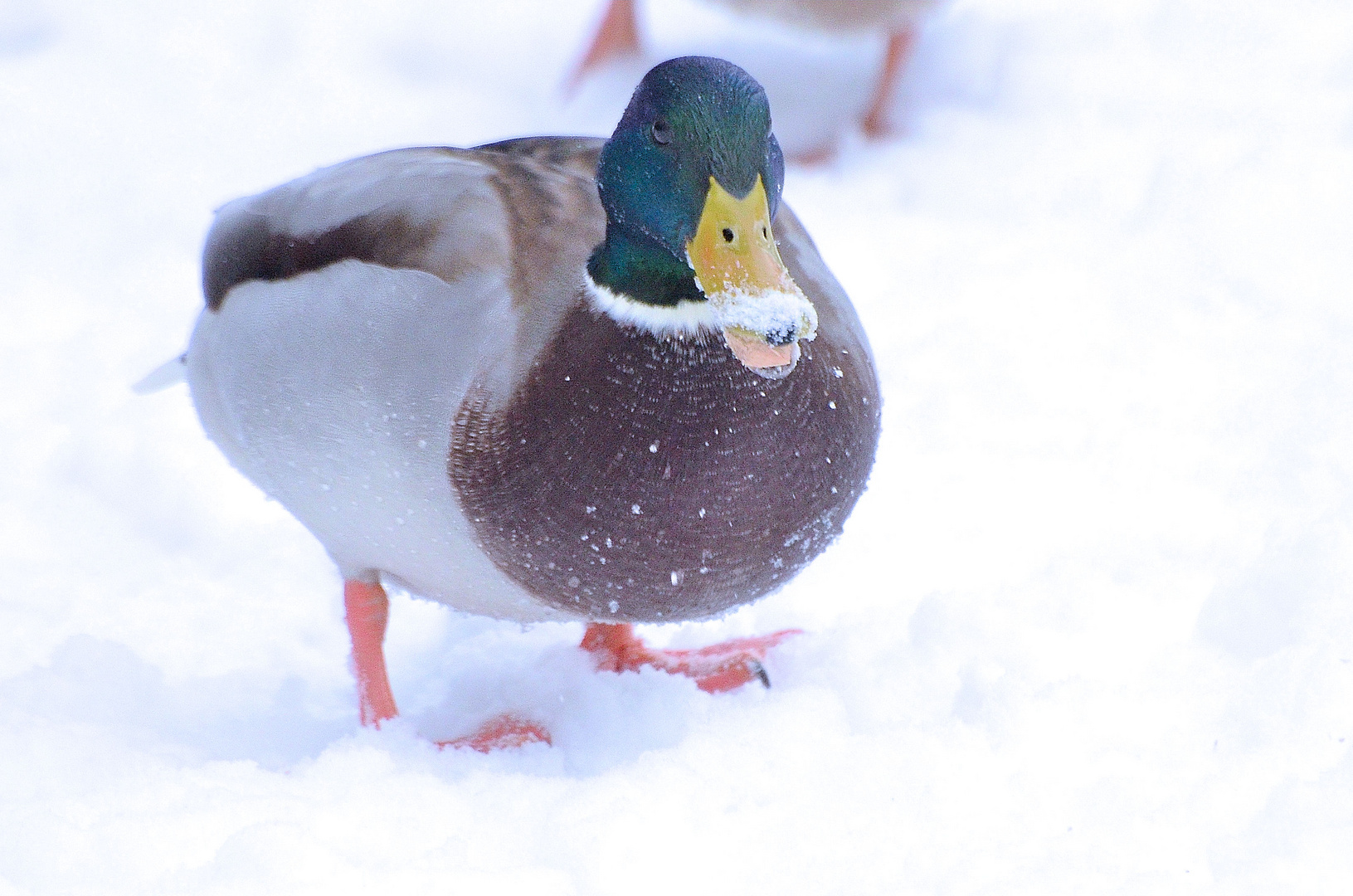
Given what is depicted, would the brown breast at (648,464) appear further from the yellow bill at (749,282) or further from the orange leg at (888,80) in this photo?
the orange leg at (888,80)

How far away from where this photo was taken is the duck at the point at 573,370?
179 centimetres

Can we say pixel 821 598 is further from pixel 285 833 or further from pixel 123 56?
pixel 123 56

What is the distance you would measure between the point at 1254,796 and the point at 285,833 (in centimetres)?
120

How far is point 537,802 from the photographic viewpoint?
6.56ft

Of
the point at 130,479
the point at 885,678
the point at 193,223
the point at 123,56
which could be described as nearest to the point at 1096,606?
the point at 885,678

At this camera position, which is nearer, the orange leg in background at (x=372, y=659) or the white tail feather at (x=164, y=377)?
the orange leg in background at (x=372, y=659)

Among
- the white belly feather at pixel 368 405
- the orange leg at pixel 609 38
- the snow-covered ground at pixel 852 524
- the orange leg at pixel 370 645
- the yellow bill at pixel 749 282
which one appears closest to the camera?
the yellow bill at pixel 749 282

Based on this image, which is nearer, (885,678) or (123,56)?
(885,678)

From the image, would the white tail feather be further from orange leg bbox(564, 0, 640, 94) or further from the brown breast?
orange leg bbox(564, 0, 640, 94)

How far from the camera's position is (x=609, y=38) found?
188 inches

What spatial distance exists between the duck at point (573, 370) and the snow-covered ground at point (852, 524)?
328 mm

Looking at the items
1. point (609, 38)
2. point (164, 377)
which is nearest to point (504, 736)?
point (164, 377)

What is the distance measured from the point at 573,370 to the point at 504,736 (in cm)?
75

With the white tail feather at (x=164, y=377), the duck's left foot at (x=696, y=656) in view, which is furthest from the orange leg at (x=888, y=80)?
the white tail feather at (x=164, y=377)
